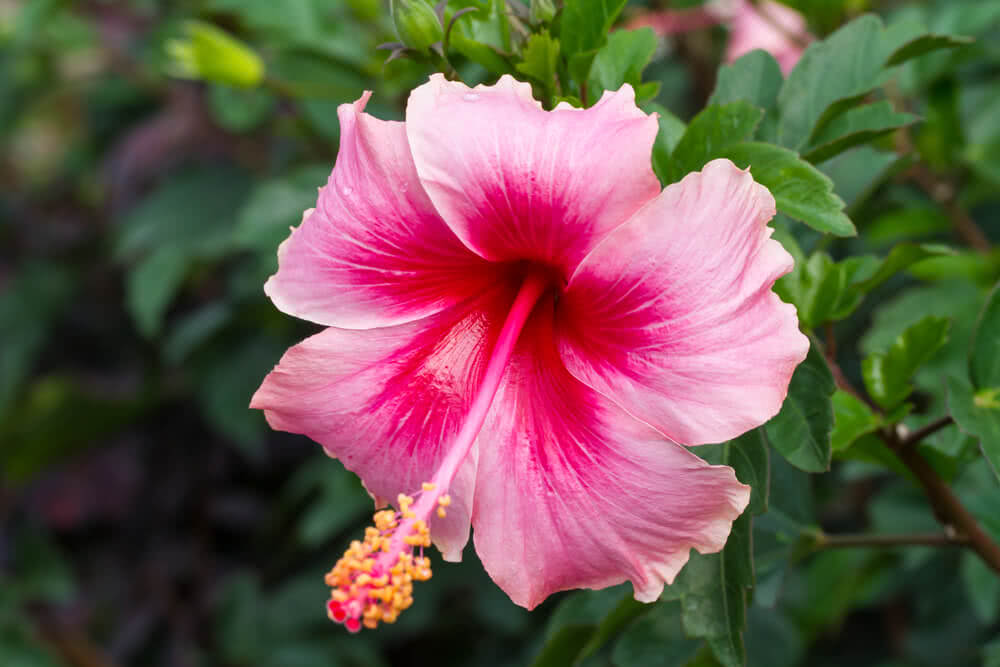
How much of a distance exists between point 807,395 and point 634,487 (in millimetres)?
195

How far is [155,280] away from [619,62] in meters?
1.42

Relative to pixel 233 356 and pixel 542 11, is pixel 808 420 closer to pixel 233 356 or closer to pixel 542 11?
pixel 542 11

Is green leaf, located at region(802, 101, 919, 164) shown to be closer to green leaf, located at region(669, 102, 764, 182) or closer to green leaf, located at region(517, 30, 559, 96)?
green leaf, located at region(669, 102, 764, 182)

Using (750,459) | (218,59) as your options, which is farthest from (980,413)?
(218,59)

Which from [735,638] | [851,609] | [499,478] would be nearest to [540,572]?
[499,478]

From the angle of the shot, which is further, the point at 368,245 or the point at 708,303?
the point at 368,245

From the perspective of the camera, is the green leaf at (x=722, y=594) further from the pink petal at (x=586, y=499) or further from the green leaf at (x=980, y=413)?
the green leaf at (x=980, y=413)

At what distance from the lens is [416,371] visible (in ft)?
2.88

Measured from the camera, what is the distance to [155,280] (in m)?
2.01

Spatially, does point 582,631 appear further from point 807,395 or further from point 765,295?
point 765,295

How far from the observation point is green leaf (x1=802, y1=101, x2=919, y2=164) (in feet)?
2.96

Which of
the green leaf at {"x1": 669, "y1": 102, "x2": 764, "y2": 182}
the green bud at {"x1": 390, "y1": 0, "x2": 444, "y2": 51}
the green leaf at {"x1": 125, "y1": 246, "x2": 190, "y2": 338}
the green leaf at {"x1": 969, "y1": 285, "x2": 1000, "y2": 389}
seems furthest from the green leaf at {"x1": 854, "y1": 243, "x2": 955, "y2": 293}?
the green leaf at {"x1": 125, "y1": 246, "x2": 190, "y2": 338}

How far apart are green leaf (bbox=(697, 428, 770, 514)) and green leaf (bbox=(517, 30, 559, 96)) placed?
0.37 m

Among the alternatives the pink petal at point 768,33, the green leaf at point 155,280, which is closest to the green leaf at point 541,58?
the pink petal at point 768,33
